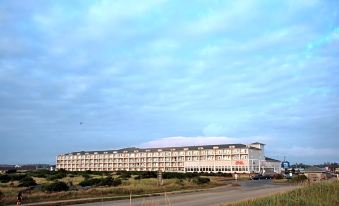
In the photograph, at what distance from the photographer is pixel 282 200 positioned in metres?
14.8

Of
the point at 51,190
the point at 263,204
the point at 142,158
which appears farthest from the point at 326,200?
the point at 142,158

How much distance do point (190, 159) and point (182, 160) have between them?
12.8 feet

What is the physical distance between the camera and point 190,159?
15912cm

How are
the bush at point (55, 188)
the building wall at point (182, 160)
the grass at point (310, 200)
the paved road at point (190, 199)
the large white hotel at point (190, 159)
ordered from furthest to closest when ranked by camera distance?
the large white hotel at point (190, 159) < the building wall at point (182, 160) < the bush at point (55, 188) < the paved road at point (190, 199) < the grass at point (310, 200)

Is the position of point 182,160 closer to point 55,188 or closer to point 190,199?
point 55,188

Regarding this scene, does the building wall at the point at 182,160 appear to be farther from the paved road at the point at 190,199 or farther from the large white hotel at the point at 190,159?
the paved road at the point at 190,199

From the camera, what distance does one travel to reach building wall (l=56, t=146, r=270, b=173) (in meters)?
146

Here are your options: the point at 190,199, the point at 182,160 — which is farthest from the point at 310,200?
the point at 182,160

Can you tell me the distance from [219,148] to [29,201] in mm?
123441

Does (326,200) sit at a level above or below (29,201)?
above

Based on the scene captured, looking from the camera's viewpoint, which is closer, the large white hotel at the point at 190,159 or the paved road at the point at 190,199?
the paved road at the point at 190,199

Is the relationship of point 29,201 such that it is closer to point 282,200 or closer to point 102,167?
point 282,200

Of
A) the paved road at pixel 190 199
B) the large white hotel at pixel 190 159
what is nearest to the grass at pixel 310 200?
the paved road at pixel 190 199

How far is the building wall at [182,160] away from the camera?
479ft
